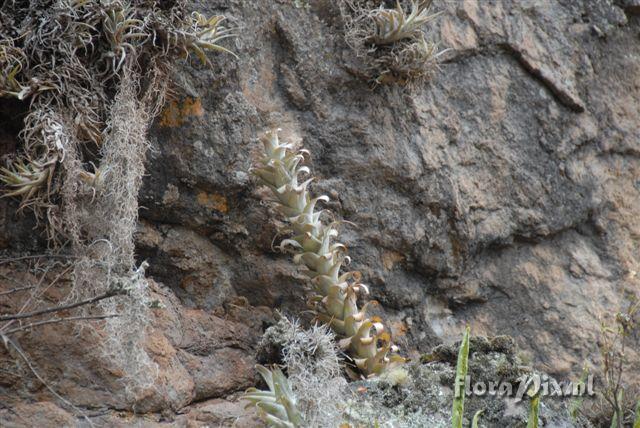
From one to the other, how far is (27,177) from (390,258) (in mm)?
1283

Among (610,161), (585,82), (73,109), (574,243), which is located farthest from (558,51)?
(73,109)

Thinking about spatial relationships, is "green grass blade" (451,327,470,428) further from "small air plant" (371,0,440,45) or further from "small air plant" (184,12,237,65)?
"small air plant" (371,0,440,45)

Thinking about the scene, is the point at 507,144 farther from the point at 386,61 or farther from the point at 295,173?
the point at 295,173

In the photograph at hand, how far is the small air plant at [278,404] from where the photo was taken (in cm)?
218

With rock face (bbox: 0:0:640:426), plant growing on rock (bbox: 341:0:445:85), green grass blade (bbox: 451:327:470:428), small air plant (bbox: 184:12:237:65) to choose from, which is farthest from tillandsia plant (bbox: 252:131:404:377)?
plant growing on rock (bbox: 341:0:445:85)

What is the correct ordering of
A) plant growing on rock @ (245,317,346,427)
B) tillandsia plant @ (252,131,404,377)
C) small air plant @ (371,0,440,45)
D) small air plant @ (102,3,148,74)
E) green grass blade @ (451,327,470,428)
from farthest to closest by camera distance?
1. small air plant @ (371,0,440,45)
2. tillandsia plant @ (252,131,404,377)
3. small air plant @ (102,3,148,74)
4. plant growing on rock @ (245,317,346,427)
5. green grass blade @ (451,327,470,428)

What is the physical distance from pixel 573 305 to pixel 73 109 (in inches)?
78.5

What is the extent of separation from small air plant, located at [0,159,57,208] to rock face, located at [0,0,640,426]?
14 centimetres

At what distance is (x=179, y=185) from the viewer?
2.74m

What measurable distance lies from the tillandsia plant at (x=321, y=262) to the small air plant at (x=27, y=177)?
61 cm

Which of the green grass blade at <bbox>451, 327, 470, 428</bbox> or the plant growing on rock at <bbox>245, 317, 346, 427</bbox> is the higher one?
the green grass blade at <bbox>451, 327, 470, 428</bbox>

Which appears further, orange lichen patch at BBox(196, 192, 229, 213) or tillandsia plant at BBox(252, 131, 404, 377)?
orange lichen patch at BBox(196, 192, 229, 213)

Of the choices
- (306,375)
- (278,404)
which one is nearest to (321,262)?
(306,375)

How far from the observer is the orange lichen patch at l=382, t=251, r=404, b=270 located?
3.01 m
